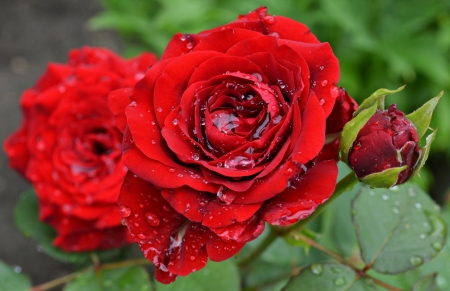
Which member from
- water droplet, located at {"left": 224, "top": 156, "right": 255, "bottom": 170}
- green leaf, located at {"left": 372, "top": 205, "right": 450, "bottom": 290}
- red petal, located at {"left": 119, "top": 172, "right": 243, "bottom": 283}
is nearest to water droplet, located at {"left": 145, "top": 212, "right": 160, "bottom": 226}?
red petal, located at {"left": 119, "top": 172, "right": 243, "bottom": 283}

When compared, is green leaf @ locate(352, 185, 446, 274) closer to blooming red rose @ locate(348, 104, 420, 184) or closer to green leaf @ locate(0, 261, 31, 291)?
blooming red rose @ locate(348, 104, 420, 184)

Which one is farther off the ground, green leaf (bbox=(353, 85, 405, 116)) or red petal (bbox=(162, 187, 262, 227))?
green leaf (bbox=(353, 85, 405, 116))

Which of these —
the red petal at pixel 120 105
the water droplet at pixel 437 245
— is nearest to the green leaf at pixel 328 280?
the water droplet at pixel 437 245

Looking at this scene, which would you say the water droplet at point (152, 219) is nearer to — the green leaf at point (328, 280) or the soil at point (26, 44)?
the green leaf at point (328, 280)

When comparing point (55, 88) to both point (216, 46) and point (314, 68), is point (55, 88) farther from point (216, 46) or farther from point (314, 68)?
point (314, 68)

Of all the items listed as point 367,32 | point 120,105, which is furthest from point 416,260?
point 367,32
